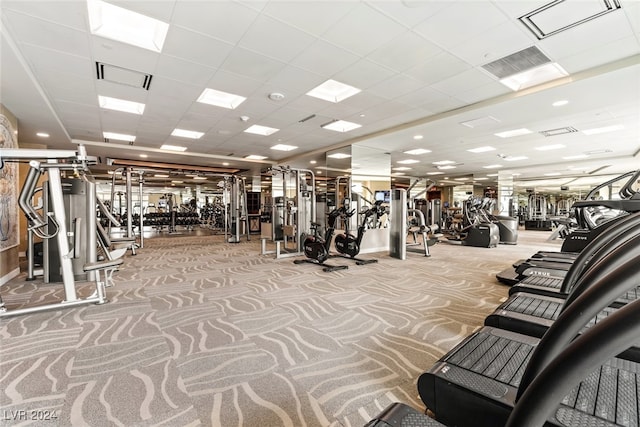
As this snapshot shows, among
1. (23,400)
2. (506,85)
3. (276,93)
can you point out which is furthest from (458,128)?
(23,400)

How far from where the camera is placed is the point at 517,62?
4.12 m

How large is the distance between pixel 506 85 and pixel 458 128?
7.41 ft

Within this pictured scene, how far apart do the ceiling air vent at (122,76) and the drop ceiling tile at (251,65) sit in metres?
1.41

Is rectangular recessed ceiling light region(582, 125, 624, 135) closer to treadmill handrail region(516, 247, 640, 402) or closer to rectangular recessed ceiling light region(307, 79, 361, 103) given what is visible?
rectangular recessed ceiling light region(307, 79, 361, 103)

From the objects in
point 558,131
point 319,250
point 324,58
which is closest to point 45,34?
point 324,58

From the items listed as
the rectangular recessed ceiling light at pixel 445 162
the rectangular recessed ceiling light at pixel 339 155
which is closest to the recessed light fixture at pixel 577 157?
the rectangular recessed ceiling light at pixel 445 162

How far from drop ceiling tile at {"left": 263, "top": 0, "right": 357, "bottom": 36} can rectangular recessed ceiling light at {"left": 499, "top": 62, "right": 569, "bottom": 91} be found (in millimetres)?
3196

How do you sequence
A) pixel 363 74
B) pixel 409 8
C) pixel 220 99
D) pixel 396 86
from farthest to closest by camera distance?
pixel 220 99
pixel 396 86
pixel 363 74
pixel 409 8

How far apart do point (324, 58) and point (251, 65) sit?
109 cm

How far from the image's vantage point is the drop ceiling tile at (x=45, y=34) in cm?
312

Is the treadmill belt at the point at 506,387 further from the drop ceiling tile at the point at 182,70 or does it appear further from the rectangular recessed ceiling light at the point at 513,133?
the rectangular recessed ceiling light at the point at 513,133

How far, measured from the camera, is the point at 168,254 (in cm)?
737

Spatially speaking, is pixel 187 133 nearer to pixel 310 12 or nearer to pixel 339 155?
pixel 339 155

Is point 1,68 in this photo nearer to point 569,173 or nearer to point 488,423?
point 488,423
